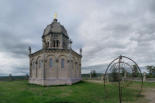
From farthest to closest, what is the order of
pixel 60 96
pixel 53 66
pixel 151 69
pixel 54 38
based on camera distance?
pixel 151 69
pixel 54 38
pixel 53 66
pixel 60 96

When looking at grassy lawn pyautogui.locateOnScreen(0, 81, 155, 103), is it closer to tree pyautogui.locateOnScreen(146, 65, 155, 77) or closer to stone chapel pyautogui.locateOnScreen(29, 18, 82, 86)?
stone chapel pyautogui.locateOnScreen(29, 18, 82, 86)

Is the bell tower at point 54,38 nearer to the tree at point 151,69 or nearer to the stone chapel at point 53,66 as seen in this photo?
the stone chapel at point 53,66

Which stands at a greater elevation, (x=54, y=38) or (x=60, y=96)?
(x=54, y=38)

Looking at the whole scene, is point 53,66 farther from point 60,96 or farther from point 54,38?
point 60,96

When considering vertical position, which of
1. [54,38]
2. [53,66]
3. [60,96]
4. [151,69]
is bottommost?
[60,96]

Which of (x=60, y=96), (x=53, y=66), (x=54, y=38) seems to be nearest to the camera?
(x=60, y=96)

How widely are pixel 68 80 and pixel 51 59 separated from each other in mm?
6235

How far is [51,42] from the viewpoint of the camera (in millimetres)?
29891

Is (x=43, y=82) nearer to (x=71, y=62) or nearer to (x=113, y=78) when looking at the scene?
(x=71, y=62)

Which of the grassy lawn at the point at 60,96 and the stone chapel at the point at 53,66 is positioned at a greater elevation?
the stone chapel at the point at 53,66

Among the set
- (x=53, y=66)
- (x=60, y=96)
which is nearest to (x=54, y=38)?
(x=53, y=66)

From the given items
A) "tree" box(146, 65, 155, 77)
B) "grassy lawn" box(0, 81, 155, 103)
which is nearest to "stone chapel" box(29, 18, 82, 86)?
"grassy lawn" box(0, 81, 155, 103)

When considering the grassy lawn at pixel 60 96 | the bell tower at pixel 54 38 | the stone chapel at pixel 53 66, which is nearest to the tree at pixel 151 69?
the grassy lawn at pixel 60 96

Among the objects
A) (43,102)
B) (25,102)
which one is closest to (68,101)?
(43,102)
